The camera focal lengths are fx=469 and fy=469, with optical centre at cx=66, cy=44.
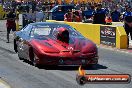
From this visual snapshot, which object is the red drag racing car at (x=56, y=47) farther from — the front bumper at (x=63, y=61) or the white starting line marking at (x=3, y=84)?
the white starting line marking at (x=3, y=84)

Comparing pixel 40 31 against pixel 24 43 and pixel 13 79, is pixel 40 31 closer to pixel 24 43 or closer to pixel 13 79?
pixel 24 43

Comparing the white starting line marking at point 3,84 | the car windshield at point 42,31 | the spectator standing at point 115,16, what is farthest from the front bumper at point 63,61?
the spectator standing at point 115,16

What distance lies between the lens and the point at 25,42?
14023 mm

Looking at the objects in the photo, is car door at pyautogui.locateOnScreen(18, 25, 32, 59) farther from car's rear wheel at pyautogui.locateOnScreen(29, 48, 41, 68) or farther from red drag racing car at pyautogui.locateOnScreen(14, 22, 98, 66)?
car's rear wheel at pyautogui.locateOnScreen(29, 48, 41, 68)

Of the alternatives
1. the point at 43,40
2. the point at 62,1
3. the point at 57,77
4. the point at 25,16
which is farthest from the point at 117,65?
the point at 62,1

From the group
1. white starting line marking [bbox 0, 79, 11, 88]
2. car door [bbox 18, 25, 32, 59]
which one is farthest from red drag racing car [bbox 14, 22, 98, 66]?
white starting line marking [bbox 0, 79, 11, 88]

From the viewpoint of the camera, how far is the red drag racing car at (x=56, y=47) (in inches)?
501

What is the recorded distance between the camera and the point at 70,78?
11195 millimetres

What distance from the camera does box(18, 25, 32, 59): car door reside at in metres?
13.9

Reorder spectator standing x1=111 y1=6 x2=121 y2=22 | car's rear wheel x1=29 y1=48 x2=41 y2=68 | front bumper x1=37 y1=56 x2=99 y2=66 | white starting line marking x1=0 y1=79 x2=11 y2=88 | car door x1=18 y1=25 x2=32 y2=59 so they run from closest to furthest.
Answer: white starting line marking x1=0 y1=79 x2=11 y2=88 < front bumper x1=37 y1=56 x2=99 y2=66 < car's rear wheel x1=29 y1=48 x2=41 y2=68 < car door x1=18 y1=25 x2=32 y2=59 < spectator standing x1=111 y1=6 x2=121 y2=22

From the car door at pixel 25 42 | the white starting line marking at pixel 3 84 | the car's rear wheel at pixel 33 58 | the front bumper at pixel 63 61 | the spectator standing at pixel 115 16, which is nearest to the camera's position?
the white starting line marking at pixel 3 84

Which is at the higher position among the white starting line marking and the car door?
the car door

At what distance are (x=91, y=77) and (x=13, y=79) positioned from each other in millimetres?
5502

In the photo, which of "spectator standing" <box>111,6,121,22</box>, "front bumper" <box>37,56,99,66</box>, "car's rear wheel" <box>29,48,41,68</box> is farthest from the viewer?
"spectator standing" <box>111,6,121,22</box>
